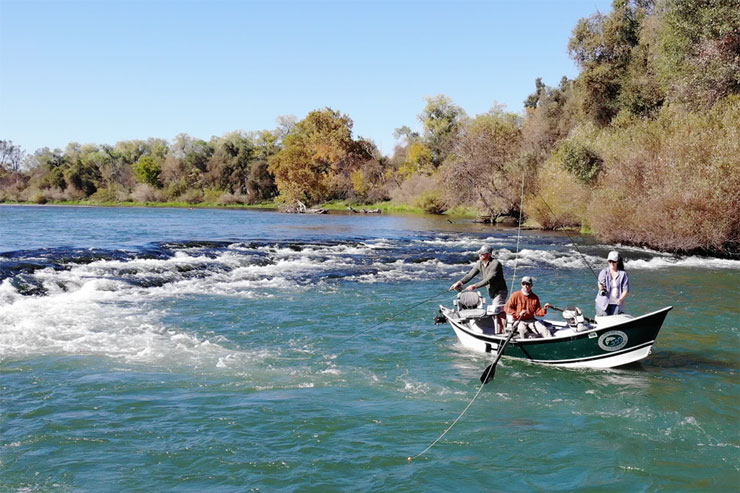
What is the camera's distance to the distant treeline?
27.3 m

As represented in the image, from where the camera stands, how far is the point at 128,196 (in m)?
96.2

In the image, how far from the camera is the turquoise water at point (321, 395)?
313 inches

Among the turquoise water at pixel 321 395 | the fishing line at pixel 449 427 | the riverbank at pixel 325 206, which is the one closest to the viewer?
the turquoise water at pixel 321 395

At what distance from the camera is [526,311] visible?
11.9 m

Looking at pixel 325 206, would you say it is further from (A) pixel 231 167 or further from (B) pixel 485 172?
(B) pixel 485 172

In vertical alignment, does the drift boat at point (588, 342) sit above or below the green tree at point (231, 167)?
below

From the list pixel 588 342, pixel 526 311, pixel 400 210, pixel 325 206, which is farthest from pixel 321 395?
pixel 325 206

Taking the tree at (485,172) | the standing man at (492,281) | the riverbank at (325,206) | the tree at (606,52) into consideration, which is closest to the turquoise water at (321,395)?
the standing man at (492,281)

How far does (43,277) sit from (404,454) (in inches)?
607

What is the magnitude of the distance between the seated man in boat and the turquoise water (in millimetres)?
747

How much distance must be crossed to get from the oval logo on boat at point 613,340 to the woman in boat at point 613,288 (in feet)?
3.09

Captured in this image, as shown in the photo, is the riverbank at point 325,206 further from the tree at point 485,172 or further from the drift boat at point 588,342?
the drift boat at point 588,342

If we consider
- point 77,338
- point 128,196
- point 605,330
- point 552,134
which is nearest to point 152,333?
point 77,338

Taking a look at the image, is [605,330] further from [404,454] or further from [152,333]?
[152,333]
